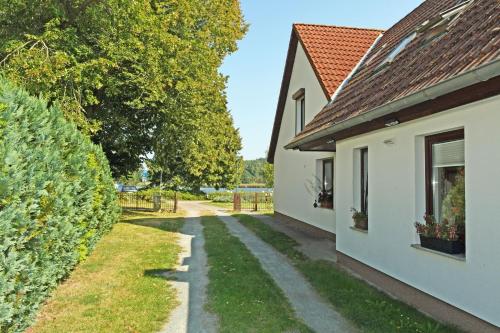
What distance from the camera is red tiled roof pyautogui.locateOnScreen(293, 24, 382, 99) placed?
12.9 m

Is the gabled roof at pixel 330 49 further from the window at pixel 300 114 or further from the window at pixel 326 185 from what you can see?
the window at pixel 326 185

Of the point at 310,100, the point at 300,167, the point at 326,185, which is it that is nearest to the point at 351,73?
the point at 310,100

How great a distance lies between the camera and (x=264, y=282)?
7449mm

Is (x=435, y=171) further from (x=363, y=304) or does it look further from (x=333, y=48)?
(x=333, y=48)

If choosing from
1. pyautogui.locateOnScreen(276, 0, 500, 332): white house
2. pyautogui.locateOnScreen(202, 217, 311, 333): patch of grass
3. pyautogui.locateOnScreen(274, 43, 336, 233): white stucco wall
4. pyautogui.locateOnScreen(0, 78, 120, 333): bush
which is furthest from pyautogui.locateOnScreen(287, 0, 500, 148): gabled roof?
pyautogui.locateOnScreen(0, 78, 120, 333): bush

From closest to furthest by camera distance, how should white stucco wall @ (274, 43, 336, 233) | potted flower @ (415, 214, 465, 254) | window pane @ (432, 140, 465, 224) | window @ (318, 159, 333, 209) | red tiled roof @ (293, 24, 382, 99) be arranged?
1. potted flower @ (415, 214, 465, 254)
2. window pane @ (432, 140, 465, 224)
3. red tiled roof @ (293, 24, 382, 99)
4. window @ (318, 159, 333, 209)
5. white stucco wall @ (274, 43, 336, 233)

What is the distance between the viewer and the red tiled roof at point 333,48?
506 inches

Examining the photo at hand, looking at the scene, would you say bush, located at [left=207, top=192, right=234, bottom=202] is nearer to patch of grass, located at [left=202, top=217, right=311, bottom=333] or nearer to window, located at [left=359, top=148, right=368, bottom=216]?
patch of grass, located at [left=202, top=217, right=311, bottom=333]

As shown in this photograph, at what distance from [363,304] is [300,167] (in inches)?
404

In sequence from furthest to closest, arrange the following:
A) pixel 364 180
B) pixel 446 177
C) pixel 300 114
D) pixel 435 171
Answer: pixel 300 114 < pixel 364 180 < pixel 435 171 < pixel 446 177

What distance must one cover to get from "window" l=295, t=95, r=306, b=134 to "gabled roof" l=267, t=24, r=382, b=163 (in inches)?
73.3

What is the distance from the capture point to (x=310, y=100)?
48.0 feet

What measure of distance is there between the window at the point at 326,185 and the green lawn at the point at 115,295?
17.2ft

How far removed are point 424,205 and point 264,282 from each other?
128 inches
